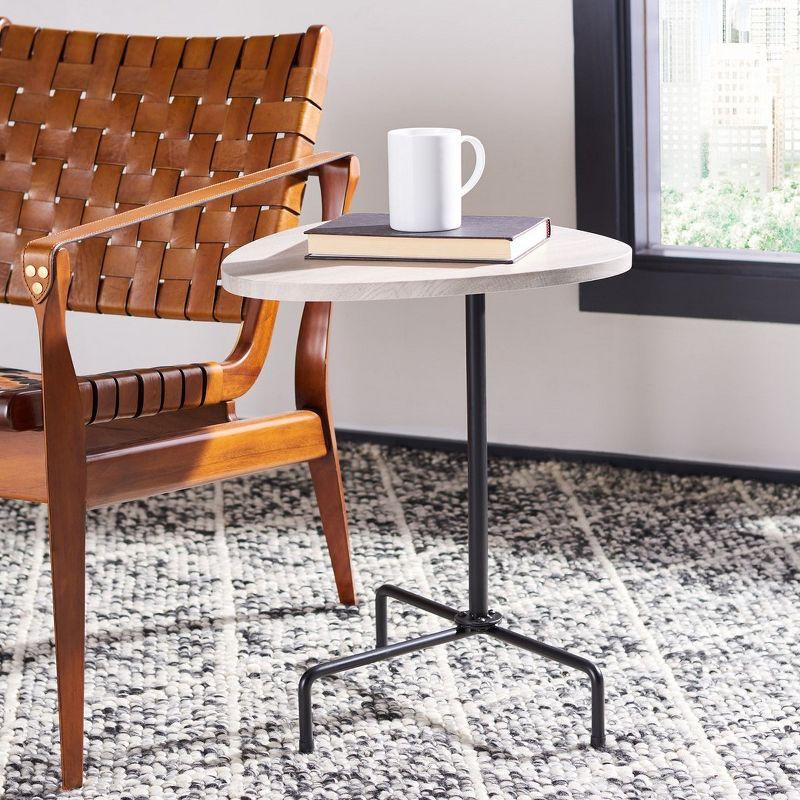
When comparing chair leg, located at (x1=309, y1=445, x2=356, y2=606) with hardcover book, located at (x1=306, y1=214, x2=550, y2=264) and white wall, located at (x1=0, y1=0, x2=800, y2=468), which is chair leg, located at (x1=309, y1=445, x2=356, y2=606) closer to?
hardcover book, located at (x1=306, y1=214, x2=550, y2=264)

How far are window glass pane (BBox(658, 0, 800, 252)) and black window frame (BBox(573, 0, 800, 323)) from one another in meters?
0.05

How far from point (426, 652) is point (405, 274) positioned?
26.0 inches

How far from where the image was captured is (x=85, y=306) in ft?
6.30

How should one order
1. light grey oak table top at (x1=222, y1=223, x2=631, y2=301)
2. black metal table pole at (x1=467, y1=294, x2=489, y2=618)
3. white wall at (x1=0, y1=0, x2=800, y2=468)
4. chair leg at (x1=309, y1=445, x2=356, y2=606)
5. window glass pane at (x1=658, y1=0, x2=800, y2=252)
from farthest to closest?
white wall at (x1=0, y1=0, x2=800, y2=468)
window glass pane at (x1=658, y1=0, x2=800, y2=252)
chair leg at (x1=309, y1=445, x2=356, y2=606)
black metal table pole at (x1=467, y1=294, x2=489, y2=618)
light grey oak table top at (x1=222, y1=223, x2=631, y2=301)

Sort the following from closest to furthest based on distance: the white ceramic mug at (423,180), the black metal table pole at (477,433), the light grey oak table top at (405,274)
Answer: the light grey oak table top at (405,274), the white ceramic mug at (423,180), the black metal table pole at (477,433)

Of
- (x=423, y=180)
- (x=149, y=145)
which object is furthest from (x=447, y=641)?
(x=149, y=145)

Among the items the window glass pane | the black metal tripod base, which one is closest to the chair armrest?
the black metal tripod base

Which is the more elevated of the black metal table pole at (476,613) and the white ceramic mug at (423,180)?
the white ceramic mug at (423,180)

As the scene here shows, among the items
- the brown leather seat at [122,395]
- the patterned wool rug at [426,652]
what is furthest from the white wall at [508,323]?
the brown leather seat at [122,395]

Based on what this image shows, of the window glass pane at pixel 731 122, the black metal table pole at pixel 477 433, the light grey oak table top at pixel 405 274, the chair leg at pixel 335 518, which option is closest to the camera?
the light grey oak table top at pixel 405 274

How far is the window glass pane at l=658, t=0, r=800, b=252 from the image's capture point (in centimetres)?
233

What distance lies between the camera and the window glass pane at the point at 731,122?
233 cm

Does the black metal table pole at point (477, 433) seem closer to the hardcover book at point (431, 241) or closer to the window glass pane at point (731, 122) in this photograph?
the hardcover book at point (431, 241)

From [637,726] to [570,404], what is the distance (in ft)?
3.80
